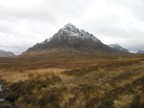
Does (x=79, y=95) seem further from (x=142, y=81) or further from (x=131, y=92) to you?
(x=142, y=81)

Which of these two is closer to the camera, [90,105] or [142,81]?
[90,105]

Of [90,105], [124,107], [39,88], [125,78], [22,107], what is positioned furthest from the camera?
[39,88]

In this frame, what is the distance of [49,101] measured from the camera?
103 feet

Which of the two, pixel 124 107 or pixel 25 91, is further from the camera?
pixel 25 91

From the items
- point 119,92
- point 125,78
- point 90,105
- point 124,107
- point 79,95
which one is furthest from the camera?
point 125,78

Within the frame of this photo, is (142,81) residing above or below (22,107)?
above

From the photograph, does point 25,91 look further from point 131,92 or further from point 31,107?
point 131,92

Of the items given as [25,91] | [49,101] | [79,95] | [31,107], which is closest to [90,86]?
[79,95]

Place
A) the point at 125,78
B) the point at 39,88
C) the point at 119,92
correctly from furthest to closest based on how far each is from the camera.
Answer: the point at 39,88
the point at 125,78
the point at 119,92

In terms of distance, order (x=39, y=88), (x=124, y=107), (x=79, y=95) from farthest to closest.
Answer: (x=39, y=88), (x=79, y=95), (x=124, y=107)

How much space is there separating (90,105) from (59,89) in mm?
8489

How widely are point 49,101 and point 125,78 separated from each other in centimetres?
1088

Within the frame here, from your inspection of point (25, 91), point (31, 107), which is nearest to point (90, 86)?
point (31, 107)

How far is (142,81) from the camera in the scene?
3175 cm
